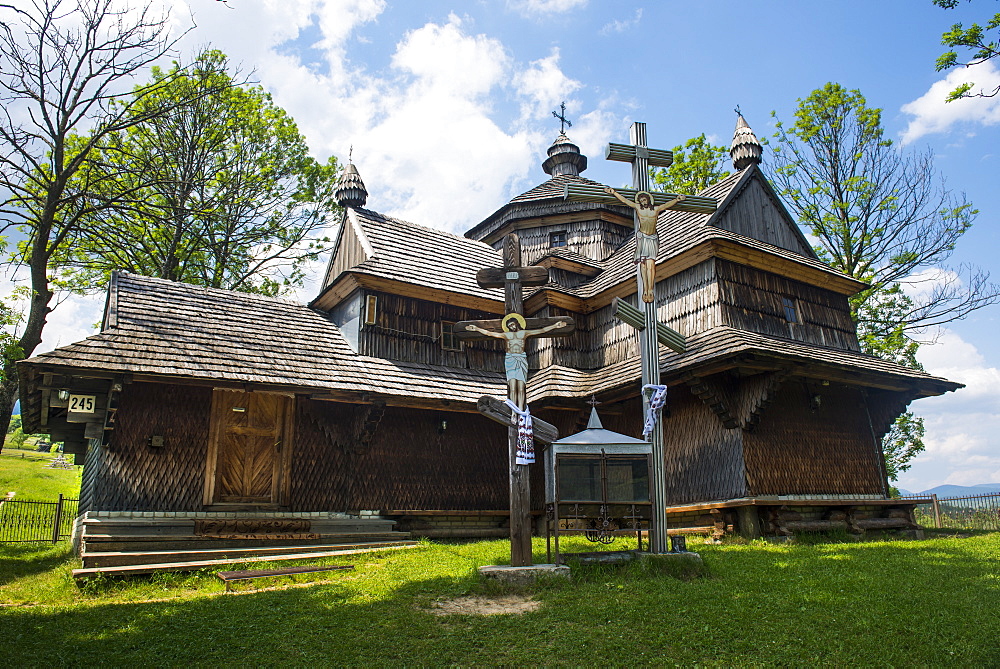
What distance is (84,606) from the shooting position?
23.8 ft

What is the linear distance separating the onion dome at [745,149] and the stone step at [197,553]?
12525 mm

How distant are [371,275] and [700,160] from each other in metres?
15.2

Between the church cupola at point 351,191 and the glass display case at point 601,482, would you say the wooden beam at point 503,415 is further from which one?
the church cupola at point 351,191

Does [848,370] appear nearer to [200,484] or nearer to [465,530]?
[465,530]

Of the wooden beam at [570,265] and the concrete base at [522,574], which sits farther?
the wooden beam at [570,265]

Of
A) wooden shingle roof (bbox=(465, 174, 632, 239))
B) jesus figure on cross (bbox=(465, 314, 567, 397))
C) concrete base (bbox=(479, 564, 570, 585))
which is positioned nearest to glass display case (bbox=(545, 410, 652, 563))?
concrete base (bbox=(479, 564, 570, 585))

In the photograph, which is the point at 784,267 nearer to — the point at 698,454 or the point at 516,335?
the point at 698,454

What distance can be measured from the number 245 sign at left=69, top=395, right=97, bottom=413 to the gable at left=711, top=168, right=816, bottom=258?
1251cm

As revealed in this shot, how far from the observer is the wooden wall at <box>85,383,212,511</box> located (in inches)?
A: 447

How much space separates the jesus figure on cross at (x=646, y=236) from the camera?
9.10 meters

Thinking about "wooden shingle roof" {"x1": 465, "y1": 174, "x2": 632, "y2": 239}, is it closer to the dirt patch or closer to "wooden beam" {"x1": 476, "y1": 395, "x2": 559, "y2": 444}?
"wooden beam" {"x1": 476, "y1": 395, "x2": 559, "y2": 444}

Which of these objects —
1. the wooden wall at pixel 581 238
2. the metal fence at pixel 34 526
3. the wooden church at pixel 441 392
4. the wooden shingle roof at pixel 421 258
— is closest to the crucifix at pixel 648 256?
the wooden church at pixel 441 392

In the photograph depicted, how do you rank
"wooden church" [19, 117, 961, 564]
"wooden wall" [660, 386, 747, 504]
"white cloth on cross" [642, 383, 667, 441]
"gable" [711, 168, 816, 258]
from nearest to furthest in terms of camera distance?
"white cloth on cross" [642, 383, 667, 441] → "wooden church" [19, 117, 961, 564] → "wooden wall" [660, 386, 747, 504] → "gable" [711, 168, 816, 258]

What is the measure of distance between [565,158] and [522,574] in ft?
61.7
